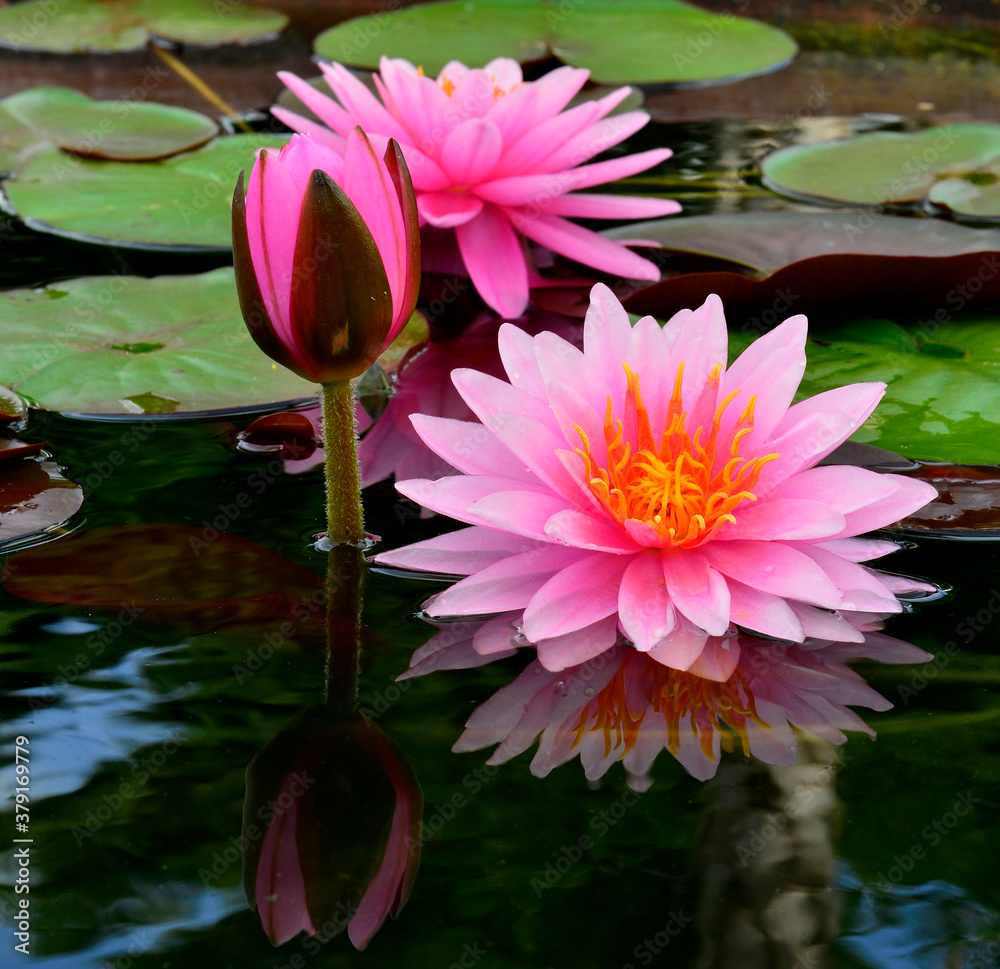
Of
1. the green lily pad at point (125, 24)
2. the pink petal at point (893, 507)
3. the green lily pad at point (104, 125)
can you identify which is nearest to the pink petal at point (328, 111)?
the green lily pad at point (104, 125)

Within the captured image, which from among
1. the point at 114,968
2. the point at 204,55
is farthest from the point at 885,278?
the point at 204,55

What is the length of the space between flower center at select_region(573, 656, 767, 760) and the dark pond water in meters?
0.04

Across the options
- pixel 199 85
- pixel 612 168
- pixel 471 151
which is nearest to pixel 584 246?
pixel 612 168

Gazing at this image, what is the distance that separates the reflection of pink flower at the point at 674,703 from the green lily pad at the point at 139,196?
1.39 metres

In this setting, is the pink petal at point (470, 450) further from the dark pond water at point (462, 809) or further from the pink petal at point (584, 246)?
the pink petal at point (584, 246)

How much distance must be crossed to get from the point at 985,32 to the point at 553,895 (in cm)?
392

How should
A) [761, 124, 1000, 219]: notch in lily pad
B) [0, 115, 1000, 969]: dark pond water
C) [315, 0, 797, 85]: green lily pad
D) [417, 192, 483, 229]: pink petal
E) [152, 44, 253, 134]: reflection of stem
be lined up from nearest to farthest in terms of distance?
[0, 115, 1000, 969]: dark pond water < [417, 192, 483, 229]: pink petal < [761, 124, 1000, 219]: notch in lily pad < [152, 44, 253, 134]: reflection of stem < [315, 0, 797, 85]: green lily pad

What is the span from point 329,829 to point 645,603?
15.1 inches

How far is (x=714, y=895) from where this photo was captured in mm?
839

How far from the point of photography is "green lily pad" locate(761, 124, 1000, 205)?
7.64 ft

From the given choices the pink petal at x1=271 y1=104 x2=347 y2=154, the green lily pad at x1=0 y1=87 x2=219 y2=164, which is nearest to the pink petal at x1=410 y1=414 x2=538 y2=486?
the pink petal at x1=271 y1=104 x2=347 y2=154

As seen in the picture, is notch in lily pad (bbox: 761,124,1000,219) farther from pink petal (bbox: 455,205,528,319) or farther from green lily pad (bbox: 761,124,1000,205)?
pink petal (bbox: 455,205,528,319)

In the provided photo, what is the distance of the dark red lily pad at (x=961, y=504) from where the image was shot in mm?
1271

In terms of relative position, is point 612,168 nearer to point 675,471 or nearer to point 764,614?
point 675,471
